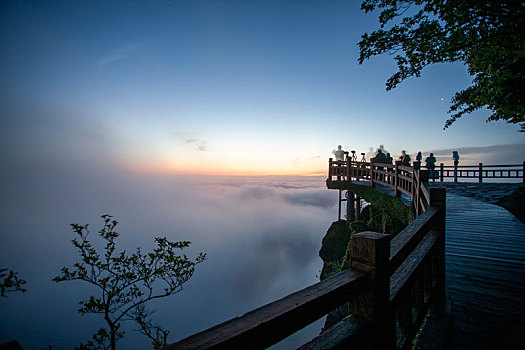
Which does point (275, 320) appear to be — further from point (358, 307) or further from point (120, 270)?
point (120, 270)

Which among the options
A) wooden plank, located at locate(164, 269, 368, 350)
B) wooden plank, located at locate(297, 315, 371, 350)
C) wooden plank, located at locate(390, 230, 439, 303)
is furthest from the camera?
wooden plank, located at locate(390, 230, 439, 303)

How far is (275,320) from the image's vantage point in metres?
0.81

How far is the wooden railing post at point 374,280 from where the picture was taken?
1.19 meters

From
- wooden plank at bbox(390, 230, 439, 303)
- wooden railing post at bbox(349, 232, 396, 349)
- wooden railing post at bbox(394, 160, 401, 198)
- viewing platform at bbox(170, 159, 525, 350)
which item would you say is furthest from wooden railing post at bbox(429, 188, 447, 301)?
wooden railing post at bbox(394, 160, 401, 198)

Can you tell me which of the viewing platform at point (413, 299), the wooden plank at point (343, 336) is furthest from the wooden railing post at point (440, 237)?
the wooden plank at point (343, 336)

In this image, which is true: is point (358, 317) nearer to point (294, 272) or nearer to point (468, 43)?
point (468, 43)

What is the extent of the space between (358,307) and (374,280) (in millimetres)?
244

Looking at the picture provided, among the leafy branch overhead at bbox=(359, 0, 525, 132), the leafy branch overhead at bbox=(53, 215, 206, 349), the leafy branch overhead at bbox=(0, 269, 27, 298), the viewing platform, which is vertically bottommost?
the leafy branch overhead at bbox=(53, 215, 206, 349)

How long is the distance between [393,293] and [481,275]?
2.58 metres

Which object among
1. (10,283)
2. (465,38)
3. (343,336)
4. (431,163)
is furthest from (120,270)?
(431,163)

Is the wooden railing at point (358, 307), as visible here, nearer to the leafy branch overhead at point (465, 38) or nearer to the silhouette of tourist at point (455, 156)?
the leafy branch overhead at point (465, 38)

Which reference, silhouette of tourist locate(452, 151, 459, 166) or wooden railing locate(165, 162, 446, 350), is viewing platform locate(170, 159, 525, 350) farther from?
silhouette of tourist locate(452, 151, 459, 166)

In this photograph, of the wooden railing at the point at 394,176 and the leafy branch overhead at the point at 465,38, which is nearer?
the leafy branch overhead at the point at 465,38

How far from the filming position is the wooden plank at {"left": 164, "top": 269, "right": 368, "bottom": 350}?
69cm
